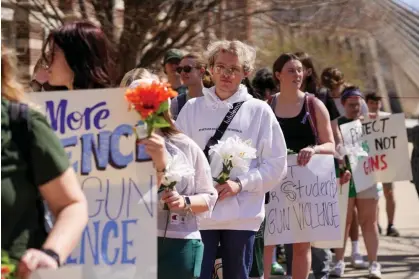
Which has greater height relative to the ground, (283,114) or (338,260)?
(283,114)

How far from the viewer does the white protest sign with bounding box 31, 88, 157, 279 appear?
Answer: 4.00 meters

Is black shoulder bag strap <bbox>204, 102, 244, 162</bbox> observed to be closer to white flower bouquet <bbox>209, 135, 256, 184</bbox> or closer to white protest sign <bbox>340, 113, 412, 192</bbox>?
white flower bouquet <bbox>209, 135, 256, 184</bbox>

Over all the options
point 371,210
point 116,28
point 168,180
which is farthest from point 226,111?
point 116,28

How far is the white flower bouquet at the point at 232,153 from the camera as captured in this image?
5.77 metres

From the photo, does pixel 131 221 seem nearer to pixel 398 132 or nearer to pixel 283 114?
pixel 283 114

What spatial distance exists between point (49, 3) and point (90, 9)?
47 centimetres

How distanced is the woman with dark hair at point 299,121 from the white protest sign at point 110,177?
3197 mm

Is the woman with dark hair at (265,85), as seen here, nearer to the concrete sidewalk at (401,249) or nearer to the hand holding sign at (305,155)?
the concrete sidewalk at (401,249)

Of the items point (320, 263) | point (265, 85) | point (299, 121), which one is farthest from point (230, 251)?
point (265, 85)

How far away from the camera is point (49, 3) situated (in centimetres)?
1118

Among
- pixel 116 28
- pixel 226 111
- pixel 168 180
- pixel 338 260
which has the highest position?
pixel 116 28

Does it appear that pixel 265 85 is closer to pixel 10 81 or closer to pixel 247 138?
pixel 247 138

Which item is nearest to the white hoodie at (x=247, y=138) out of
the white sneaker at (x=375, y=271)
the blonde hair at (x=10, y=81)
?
the blonde hair at (x=10, y=81)

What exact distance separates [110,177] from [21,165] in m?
0.92
